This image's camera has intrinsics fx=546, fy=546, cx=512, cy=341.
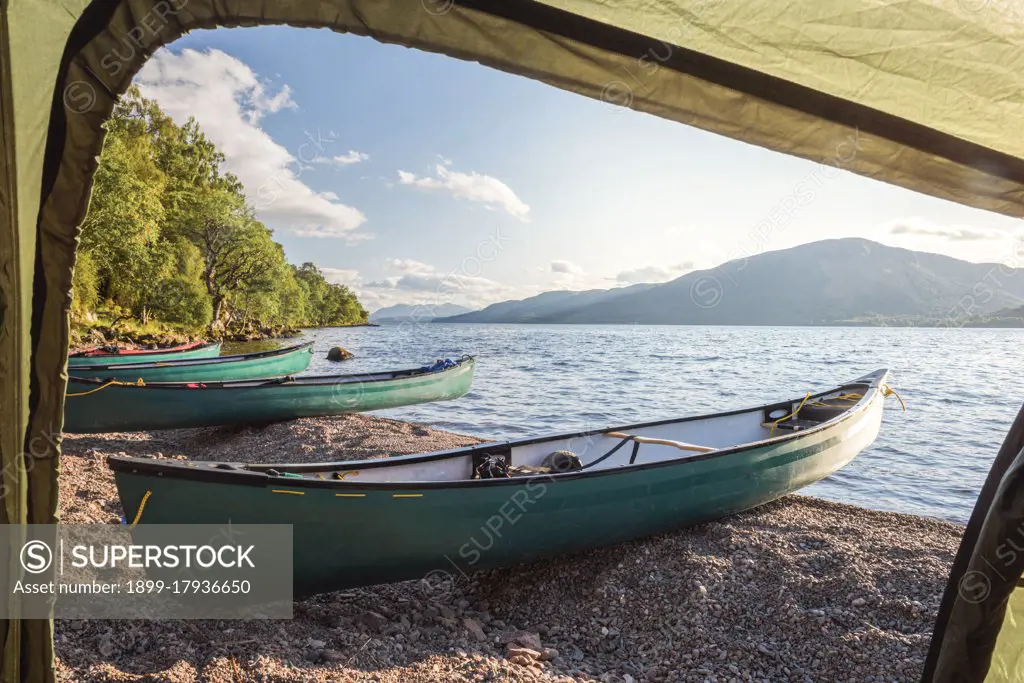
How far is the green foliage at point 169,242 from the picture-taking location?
22750 millimetres

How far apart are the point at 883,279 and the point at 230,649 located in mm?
163507

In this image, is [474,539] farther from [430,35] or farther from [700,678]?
[430,35]

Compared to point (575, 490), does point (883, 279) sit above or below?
above

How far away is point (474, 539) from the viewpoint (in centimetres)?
455

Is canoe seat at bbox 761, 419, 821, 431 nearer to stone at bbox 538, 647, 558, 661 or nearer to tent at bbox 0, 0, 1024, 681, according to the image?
stone at bbox 538, 647, 558, 661

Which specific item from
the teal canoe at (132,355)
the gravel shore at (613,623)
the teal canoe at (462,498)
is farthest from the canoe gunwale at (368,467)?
the teal canoe at (132,355)

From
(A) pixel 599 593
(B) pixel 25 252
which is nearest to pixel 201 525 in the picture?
(B) pixel 25 252

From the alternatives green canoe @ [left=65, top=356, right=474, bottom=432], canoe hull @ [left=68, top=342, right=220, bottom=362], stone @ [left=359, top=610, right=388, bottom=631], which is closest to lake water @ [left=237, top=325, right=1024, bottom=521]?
green canoe @ [left=65, top=356, right=474, bottom=432]

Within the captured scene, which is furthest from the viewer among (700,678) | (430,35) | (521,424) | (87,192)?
(521,424)

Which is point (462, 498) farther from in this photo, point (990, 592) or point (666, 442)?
point (990, 592)

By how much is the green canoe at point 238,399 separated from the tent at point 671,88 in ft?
27.5

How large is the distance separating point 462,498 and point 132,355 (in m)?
16.0

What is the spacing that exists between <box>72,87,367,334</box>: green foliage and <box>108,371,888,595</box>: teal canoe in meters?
23.0

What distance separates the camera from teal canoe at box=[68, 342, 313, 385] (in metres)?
10.2
